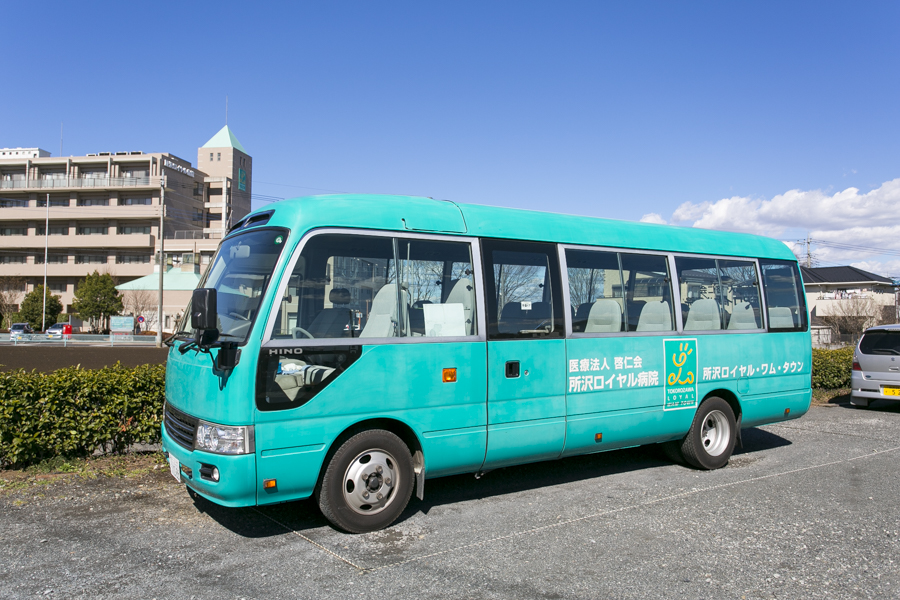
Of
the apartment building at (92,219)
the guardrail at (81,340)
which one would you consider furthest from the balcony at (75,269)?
the guardrail at (81,340)

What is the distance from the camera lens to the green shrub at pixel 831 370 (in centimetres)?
1575

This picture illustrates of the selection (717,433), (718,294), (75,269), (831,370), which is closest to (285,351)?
(718,294)

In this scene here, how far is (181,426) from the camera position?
519cm

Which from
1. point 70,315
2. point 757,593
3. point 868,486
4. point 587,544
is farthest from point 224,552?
point 70,315

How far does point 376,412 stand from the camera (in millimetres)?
5145

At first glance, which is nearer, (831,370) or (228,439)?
(228,439)

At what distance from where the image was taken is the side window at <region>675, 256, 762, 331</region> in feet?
24.7

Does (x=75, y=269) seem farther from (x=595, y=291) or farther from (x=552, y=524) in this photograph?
(x=552, y=524)

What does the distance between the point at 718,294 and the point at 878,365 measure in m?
7.40

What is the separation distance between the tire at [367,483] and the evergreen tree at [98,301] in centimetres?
6166

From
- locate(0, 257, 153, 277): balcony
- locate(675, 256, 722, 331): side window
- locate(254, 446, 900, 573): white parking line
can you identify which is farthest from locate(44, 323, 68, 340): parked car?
locate(675, 256, 722, 331): side window

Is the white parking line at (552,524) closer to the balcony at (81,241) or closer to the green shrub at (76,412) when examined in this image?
the green shrub at (76,412)

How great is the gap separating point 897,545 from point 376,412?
4.33 m

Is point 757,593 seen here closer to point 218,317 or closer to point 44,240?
point 218,317
